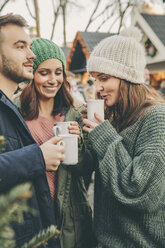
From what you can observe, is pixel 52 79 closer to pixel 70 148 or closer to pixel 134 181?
pixel 70 148

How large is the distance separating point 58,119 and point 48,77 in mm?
377

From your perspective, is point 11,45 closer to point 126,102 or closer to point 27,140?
point 27,140

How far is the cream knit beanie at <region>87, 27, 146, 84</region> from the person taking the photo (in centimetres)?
176

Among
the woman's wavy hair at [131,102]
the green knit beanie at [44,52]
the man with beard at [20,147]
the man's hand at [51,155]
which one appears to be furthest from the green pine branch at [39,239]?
the green knit beanie at [44,52]

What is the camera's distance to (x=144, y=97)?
1735 millimetres

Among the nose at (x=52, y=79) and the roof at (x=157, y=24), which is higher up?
the roof at (x=157, y=24)

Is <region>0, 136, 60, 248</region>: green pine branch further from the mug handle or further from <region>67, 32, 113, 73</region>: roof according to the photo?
<region>67, 32, 113, 73</region>: roof

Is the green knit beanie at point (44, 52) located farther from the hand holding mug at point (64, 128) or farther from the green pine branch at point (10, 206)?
the green pine branch at point (10, 206)

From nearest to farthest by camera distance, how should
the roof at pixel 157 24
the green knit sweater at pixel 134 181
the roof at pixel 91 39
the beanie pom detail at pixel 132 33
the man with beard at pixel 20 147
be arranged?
the man with beard at pixel 20 147, the green knit sweater at pixel 134 181, the beanie pom detail at pixel 132 33, the roof at pixel 157 24, the roof at pixel 91 39

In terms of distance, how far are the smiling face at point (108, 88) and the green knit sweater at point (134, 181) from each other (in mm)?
316

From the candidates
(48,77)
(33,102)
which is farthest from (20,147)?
(48,77)

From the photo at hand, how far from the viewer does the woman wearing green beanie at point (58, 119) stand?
1.80m

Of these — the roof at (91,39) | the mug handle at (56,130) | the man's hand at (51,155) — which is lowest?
the man's hand at (51,155)

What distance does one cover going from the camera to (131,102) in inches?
67.3
